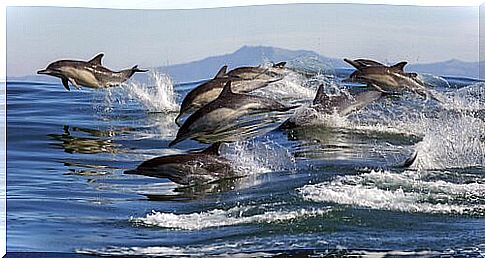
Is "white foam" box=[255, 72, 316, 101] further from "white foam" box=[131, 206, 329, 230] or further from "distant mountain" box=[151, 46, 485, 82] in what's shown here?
"white foam" box=[131, 206, 329, 230]

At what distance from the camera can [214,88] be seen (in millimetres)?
4973

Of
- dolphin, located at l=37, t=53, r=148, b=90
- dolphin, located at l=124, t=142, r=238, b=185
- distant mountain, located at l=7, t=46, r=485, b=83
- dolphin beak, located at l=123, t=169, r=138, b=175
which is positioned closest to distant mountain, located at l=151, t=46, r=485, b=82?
distant mountain, located at l=7, t=46, r=485, b=83

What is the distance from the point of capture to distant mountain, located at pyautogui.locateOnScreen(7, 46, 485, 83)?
4.98 metres

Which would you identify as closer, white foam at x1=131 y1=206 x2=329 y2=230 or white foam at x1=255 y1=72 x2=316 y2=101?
white foam at x1=131 y1=206 x2=329 y2=230

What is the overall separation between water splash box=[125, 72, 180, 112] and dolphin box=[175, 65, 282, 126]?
0.07 metres

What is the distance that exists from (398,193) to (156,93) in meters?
1.50

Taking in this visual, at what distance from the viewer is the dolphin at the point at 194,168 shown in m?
4.97

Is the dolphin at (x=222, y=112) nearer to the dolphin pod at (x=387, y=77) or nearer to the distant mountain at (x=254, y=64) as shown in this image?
the distant mountain at (x=254, y=64)

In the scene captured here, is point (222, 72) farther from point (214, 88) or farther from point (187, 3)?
point (187, 3)

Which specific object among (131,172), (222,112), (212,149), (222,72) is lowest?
(131,172)

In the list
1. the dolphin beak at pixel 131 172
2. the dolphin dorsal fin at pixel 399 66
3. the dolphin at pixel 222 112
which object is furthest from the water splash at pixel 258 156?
the dolphin dorsal fin at pixel 399 66

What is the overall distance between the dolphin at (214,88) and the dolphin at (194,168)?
8.6 inches

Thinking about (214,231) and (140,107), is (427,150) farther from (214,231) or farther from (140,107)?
(140,107)

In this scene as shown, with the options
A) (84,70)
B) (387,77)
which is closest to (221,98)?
(84,70)
